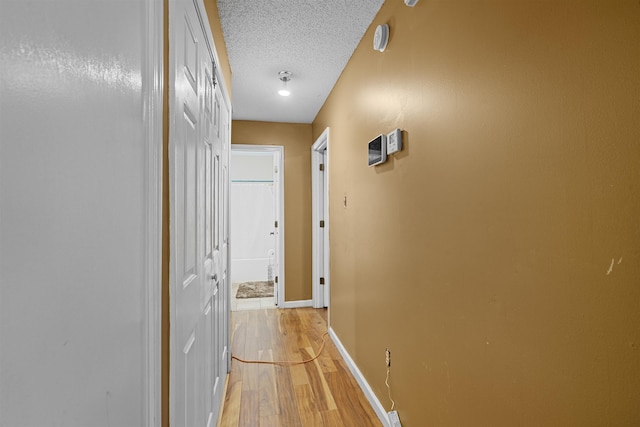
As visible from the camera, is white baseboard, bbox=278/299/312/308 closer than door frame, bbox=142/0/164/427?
No

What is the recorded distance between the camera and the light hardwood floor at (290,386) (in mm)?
1880

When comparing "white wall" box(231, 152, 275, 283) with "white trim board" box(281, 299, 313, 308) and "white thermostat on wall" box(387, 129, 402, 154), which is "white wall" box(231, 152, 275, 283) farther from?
"white thermostat on wall" box(387, 129, 402, 154)

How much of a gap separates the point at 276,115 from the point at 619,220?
11.6 feet

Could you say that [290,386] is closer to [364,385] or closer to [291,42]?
[364,385]

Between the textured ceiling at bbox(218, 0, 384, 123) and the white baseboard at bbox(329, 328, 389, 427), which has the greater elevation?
the textured ceiling at bbox(218, 0, 384, 123)

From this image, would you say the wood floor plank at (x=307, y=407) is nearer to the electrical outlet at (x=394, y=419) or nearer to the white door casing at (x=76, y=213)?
the electrical outlet at (x=394, y=419)

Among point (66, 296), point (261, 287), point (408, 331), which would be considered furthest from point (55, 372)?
point (261, 287)

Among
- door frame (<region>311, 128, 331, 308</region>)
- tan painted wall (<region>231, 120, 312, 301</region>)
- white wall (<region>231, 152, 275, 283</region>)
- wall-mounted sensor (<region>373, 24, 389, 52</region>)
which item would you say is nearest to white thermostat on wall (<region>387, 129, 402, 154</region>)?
wall-mounted sensor (<region>373, 24, 389, 52</region>)

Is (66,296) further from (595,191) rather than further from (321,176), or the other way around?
(321,176)

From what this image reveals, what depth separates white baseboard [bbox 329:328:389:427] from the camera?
1.82m

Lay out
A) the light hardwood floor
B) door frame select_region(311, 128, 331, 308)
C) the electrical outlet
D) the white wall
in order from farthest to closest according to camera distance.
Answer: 1. the white wall
2. door frame select_region(311, 128, 331, 308)
3. the light hardwood floor
4. the electrical outlet

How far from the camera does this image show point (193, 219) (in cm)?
118

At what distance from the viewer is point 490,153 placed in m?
1.04

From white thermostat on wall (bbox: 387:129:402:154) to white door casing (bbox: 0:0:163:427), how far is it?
1231 millimetres
